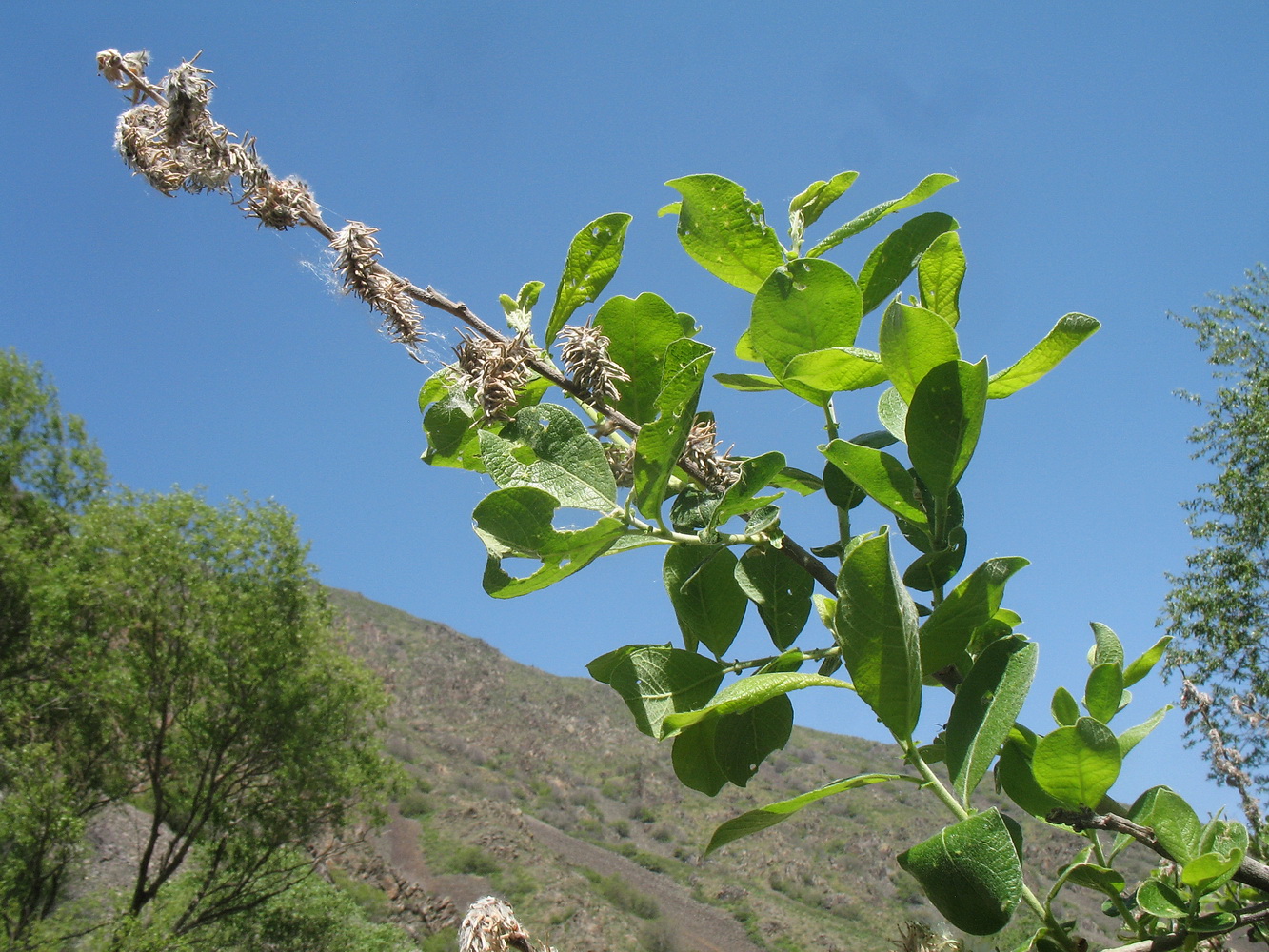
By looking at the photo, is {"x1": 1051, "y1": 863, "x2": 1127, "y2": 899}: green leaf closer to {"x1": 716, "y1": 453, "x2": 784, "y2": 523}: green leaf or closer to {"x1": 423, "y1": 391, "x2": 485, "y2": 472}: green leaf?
{"x1": 716, "y1": 453, "x2": 784, "y2": 523}: green leaf

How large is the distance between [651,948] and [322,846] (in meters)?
10.1

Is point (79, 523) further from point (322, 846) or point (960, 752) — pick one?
point (960, 752)

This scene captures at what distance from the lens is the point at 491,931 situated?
489 millimetres

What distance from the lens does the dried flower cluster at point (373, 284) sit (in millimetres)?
605

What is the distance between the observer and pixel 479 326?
0.61m

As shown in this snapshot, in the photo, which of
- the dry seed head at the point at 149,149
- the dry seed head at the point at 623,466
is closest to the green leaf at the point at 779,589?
the dry seed head at the point at 623,466

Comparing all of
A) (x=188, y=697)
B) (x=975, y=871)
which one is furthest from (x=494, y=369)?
(x=188, y=697)

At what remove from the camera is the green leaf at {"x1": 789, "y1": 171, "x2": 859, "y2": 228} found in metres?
0.69

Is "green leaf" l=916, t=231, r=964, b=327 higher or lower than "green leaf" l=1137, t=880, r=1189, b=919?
higher

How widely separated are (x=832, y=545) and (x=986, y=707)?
0.18 meters

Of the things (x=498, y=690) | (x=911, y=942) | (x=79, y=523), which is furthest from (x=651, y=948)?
(x=911, y=942)

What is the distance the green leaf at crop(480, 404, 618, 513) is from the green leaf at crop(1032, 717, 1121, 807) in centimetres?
29

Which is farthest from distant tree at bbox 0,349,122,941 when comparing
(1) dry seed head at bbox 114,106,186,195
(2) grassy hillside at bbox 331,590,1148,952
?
(1) dry seed head at bbox 114,106,186,195

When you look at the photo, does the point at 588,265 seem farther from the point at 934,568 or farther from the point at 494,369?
the point at 934,568
